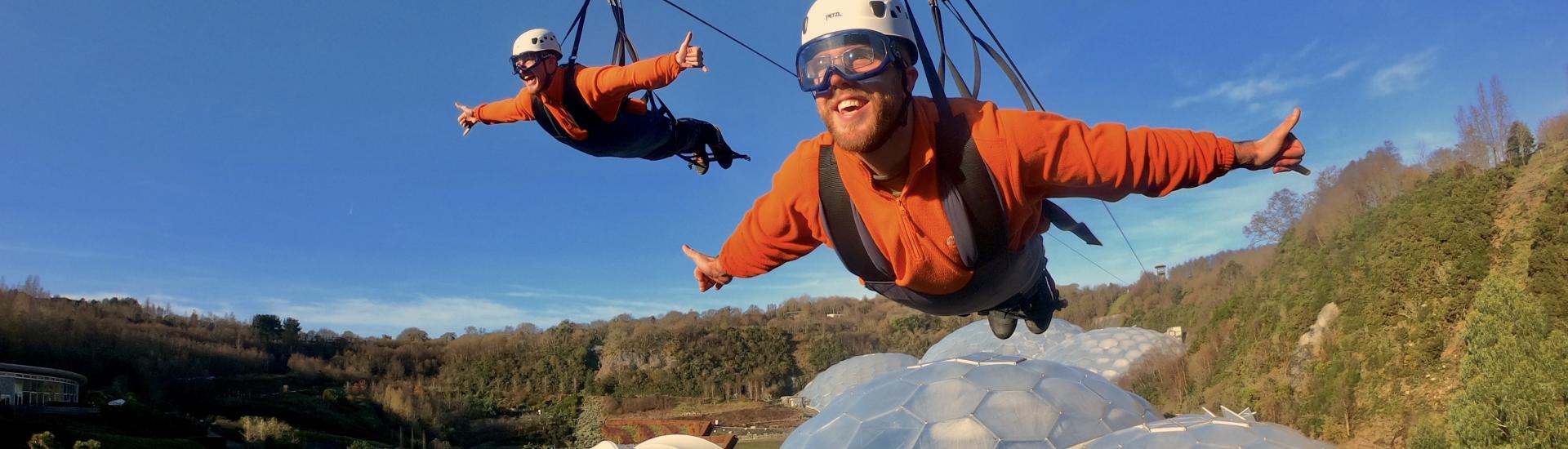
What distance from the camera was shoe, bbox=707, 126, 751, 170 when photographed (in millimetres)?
7246

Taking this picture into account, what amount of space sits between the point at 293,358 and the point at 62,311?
483 inches

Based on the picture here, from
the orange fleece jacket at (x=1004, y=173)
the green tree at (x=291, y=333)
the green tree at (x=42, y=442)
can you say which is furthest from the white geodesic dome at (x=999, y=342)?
the green tree at (x=291, y=333)

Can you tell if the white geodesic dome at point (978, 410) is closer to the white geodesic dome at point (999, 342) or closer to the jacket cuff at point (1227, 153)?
the jacket cuff at point (1227, 153)

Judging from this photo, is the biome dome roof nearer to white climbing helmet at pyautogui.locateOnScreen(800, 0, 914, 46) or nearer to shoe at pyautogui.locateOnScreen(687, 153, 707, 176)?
shoe at pyautogui.locateOnScreen(687, 153, 707, 176)

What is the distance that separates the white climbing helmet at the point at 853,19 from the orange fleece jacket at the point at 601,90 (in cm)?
129

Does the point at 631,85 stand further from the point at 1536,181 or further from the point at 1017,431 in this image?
the point at 1536,181

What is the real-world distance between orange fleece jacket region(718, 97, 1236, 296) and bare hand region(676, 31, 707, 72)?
0.80 m

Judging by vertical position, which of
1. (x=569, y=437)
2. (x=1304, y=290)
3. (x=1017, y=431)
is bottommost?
(x=569, y=437)

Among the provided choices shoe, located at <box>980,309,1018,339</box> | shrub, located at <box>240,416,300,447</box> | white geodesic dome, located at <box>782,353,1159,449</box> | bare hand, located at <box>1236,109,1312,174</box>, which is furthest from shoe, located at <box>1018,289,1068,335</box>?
shrub, located at <box>240,416,300,447</box>

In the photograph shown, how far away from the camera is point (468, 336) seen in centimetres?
7219

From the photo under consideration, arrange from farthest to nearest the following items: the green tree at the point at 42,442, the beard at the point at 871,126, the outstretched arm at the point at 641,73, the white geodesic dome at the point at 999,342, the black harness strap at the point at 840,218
Answer: the white geodesic dome at the point at 999,342 < the green tree at the point at 42,442 < the outstretched arm at the point at 641,73 < the black harness strap at the point at 840,218 < the beard at the point at 871,126

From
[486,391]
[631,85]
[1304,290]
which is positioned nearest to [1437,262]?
[1304,290]

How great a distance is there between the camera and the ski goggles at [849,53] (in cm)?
350

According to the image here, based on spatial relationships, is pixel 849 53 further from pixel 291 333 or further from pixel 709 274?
pixel 291 333
